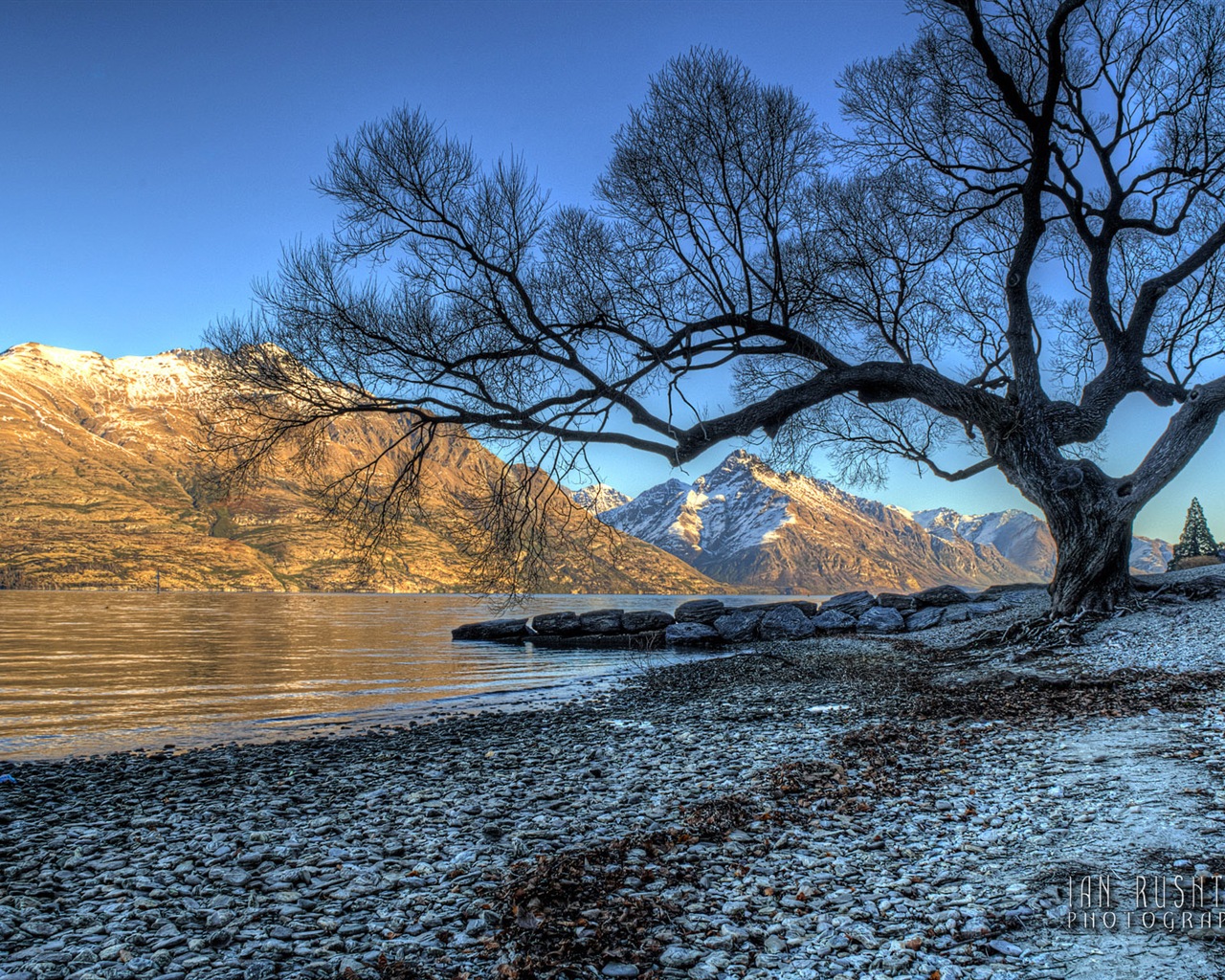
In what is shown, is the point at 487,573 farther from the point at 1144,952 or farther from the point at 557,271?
the point at 1144,952

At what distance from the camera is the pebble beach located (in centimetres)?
361

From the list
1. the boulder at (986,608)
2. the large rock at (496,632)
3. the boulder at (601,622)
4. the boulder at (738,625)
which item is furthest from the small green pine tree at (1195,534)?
the large rock at (496,632)

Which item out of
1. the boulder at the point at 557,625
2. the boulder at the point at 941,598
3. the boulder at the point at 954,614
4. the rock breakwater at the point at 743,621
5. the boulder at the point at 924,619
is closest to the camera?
the boulder at the point at 954,614

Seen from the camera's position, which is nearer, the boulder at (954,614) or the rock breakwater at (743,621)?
the boulder at (954,614)

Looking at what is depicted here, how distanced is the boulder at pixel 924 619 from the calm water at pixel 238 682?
1230 cm

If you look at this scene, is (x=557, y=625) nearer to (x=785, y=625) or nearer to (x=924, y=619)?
(x=785, y=625)

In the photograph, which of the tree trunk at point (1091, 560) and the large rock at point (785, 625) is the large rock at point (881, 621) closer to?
the large rock at point (785, 625)

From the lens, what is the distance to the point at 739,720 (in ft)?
35.8

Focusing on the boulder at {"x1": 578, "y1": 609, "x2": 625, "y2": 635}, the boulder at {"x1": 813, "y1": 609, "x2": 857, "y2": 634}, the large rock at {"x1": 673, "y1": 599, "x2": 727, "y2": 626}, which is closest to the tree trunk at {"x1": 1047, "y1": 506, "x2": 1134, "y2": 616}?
the boulder at {"x1": 813, "y1": 609, "x2": 857, "y2": 634}

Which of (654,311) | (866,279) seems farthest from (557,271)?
(866,279)

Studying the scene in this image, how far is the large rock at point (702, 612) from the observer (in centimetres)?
3797

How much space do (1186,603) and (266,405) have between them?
21427 mm

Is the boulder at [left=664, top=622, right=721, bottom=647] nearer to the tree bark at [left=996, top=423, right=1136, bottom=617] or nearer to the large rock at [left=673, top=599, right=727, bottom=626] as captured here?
the large rock at [left=673, top=599, right=727, bottom=626]

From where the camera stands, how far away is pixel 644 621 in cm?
3953
